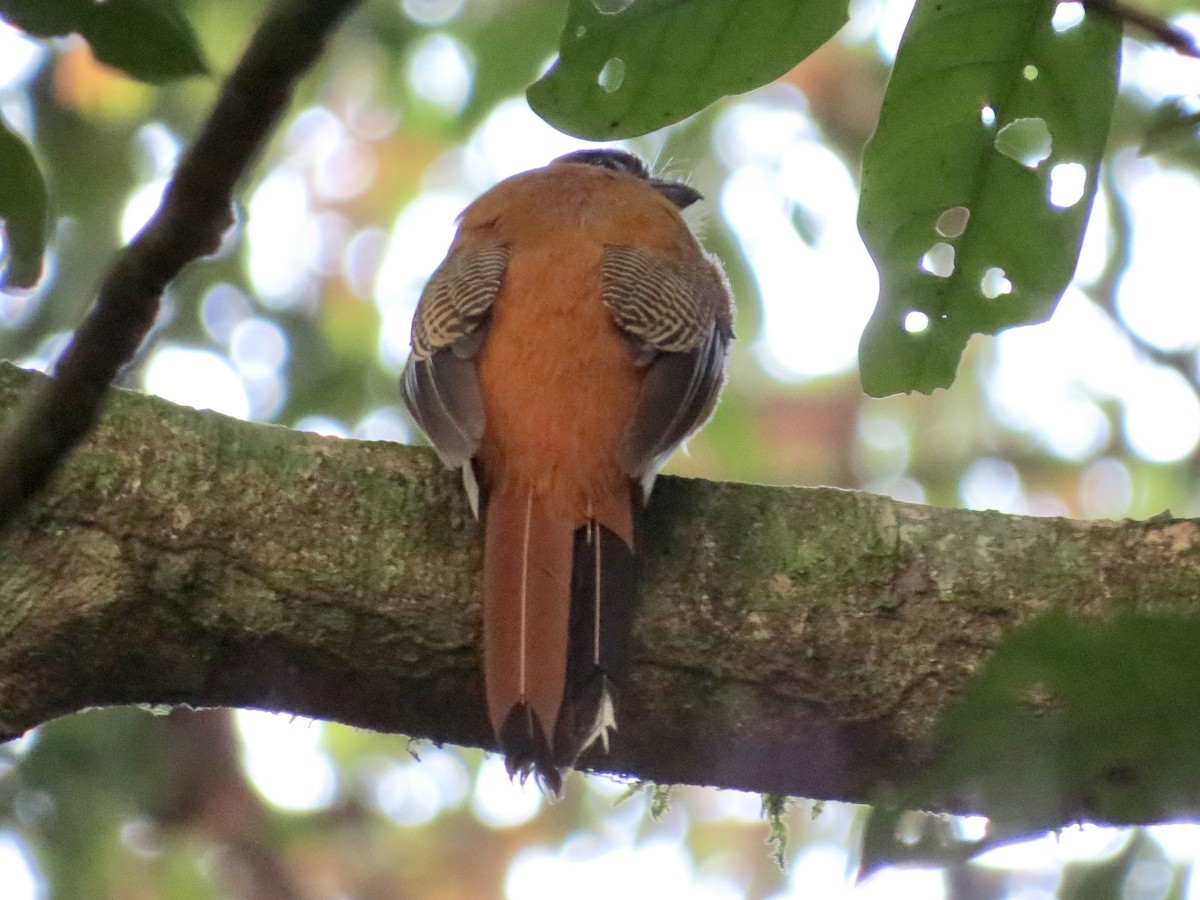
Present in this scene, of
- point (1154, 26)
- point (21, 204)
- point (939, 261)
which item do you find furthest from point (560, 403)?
point (1154, 26)

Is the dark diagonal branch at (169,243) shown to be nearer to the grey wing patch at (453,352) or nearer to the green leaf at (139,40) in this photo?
the green leaf at (139,40)

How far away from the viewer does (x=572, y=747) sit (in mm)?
2650

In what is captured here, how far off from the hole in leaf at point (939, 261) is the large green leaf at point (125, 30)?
4.03 feet

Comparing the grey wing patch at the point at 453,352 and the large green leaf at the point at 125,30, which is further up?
the grey wing patch at the point at 453,352

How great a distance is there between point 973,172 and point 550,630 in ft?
3.66

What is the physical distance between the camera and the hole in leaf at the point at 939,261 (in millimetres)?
2449

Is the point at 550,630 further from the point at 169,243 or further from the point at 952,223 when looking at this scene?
the point at 169,243

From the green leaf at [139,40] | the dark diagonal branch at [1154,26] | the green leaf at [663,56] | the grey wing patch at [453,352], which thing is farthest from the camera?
the grey wing patch at [453,352]

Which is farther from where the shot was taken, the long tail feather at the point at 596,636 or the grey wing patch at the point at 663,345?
the grey wing patch at the point at 663,345

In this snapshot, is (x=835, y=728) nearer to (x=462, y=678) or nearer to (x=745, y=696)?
(x=745, y=696)

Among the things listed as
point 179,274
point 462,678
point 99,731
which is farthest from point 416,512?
point 99,731

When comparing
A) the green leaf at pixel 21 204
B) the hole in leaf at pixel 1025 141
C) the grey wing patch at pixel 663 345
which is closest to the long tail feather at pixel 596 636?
the grey wing patch at pixel 663 345

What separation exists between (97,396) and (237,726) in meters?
6.47

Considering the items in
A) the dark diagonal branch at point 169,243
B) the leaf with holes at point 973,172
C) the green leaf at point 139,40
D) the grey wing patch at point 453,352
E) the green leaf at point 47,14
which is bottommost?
the dark diagonal branch at point 169,243
